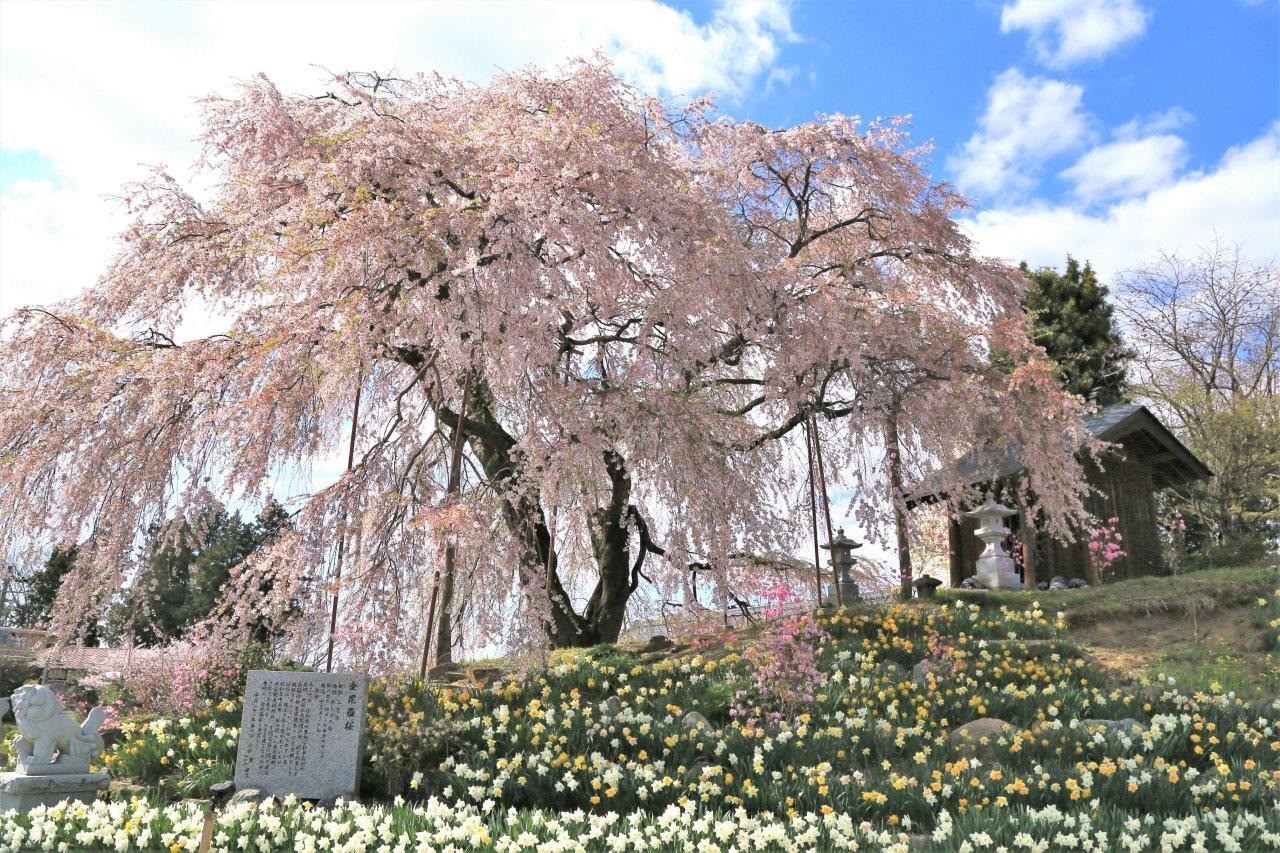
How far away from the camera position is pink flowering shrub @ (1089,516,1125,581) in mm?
15591

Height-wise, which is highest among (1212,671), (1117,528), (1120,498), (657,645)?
(1120,498)

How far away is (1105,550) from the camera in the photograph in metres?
16.7

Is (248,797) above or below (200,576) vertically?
below

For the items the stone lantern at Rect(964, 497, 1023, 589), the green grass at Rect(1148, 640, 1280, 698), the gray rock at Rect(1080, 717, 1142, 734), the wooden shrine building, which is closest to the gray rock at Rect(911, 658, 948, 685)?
the gray rock at Rect(1080, 717, 1142, 734)

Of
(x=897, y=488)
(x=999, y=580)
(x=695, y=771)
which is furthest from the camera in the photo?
(x=999, y=580)

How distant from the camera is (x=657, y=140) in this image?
10.7 metres

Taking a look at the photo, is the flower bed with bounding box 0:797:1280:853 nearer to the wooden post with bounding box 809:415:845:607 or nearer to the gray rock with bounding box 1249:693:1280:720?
the gray rock with bounding box 1249:693:1280:720

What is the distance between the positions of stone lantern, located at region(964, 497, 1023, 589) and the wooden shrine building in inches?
53.9

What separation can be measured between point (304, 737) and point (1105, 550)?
14.0m

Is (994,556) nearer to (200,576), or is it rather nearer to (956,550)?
(956,550)

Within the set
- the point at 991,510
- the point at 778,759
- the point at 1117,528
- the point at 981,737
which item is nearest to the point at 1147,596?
the point at 991,510

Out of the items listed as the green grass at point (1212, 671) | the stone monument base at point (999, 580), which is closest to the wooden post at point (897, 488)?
the stone monument base at point (999, 580)

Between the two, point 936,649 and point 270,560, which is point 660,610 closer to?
point 936,649

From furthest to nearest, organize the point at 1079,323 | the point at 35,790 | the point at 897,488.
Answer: the point at 1079,323, the point at 897,488, the point at 35,790
